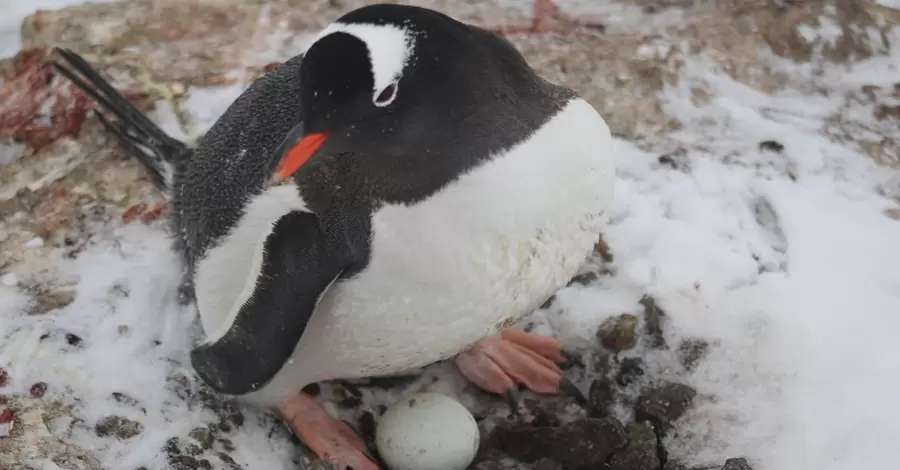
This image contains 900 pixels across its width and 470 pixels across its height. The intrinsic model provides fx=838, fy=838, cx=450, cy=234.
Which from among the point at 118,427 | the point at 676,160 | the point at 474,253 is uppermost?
the point at 474,253

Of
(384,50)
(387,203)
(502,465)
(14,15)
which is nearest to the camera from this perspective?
(384,50)

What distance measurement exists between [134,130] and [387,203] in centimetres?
92

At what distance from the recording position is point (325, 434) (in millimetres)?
1316

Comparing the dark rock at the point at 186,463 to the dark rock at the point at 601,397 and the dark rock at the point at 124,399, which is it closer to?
the dark rock at the point at 124,399

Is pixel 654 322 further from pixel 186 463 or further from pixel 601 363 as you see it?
pixel 186 463

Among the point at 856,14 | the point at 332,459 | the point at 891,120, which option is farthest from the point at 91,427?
the point at 856,14

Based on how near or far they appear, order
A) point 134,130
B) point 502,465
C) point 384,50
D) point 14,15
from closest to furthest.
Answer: point 384,50, point 502,465, point 134,130, point 14,15

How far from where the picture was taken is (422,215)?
39.3 inches

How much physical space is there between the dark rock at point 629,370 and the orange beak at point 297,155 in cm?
73

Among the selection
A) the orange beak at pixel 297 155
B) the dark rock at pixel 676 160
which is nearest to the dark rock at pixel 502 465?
the orange beak at pixel 297 155

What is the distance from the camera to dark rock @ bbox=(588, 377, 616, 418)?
137 cm

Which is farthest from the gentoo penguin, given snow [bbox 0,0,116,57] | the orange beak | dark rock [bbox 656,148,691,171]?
snow [bbox 0,0,116,57]

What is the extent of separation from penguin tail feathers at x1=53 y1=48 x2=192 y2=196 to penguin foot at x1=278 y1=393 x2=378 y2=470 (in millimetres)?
532

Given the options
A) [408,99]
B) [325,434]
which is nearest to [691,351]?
[325,434]
